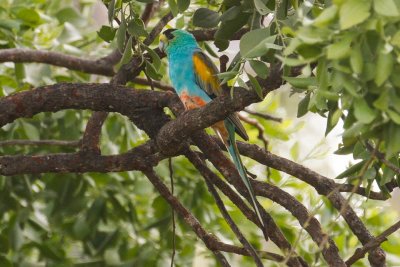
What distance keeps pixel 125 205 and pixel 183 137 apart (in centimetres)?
124

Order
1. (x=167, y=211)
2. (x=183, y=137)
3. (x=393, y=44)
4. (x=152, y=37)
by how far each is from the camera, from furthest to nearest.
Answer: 1. (x=167, y=211)
2. (x=152, y=37)
3. (x=183, y=137)
4. (x=393, y=44)

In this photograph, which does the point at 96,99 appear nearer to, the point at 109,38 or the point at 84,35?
the point at 109,38

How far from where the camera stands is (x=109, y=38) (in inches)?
72.1

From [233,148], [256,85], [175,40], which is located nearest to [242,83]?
[256,85]

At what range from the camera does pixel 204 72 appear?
97.6 inches

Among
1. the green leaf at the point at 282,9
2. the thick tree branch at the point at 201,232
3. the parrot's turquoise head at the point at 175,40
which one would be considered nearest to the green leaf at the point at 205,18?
the green leaf at the point at 282,9

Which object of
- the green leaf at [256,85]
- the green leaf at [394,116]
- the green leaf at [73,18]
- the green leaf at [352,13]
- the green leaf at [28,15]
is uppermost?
the green leaf at [352,13]

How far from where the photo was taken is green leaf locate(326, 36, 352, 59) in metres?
0.90

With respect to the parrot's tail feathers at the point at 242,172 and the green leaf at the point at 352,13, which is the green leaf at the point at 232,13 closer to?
the parrot's tail feathers at the point at 242,172

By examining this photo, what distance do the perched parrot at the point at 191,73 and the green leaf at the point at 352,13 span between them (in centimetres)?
131

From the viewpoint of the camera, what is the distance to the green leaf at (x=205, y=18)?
1.71m

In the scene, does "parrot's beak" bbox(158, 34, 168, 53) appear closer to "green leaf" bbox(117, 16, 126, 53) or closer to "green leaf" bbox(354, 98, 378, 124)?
"green leaf" bbox(117, 16, 126, 53)

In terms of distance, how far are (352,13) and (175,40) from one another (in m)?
1.76

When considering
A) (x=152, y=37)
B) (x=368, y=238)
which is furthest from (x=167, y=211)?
(x=368, y=238)
